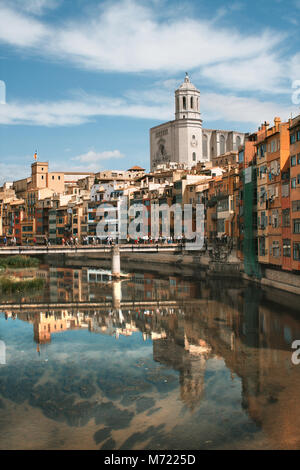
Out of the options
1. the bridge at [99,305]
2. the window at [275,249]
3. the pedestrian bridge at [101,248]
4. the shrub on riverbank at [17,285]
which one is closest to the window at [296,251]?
the window at [275,249]

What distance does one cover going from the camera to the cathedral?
154250 millimetres

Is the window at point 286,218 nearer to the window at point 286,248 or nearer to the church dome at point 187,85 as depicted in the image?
the window at point 286,248

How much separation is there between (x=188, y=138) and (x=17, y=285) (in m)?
115

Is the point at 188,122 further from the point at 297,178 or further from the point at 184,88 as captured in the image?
the point at 297,178

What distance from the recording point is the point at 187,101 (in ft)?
523

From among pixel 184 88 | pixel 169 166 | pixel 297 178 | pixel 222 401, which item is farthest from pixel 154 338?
pixel 184 88

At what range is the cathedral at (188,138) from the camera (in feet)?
506

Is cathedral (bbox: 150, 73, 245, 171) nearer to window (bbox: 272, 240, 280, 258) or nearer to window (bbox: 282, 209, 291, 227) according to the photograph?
window (bbox: 272, 240, 280, 258)

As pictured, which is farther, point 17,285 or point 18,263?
point 18,263

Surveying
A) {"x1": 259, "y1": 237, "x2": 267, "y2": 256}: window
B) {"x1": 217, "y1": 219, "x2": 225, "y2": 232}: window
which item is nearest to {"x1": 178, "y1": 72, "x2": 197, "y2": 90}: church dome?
{"x1": 217, "y1": 219, "x2": 225, "y2": 232}: window

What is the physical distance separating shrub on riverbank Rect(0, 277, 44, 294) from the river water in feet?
22.2

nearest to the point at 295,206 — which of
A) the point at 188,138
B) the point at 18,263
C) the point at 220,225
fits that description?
the point at 220,225

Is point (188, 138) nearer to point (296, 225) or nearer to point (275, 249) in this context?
point (275, 249)

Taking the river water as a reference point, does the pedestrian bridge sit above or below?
above
